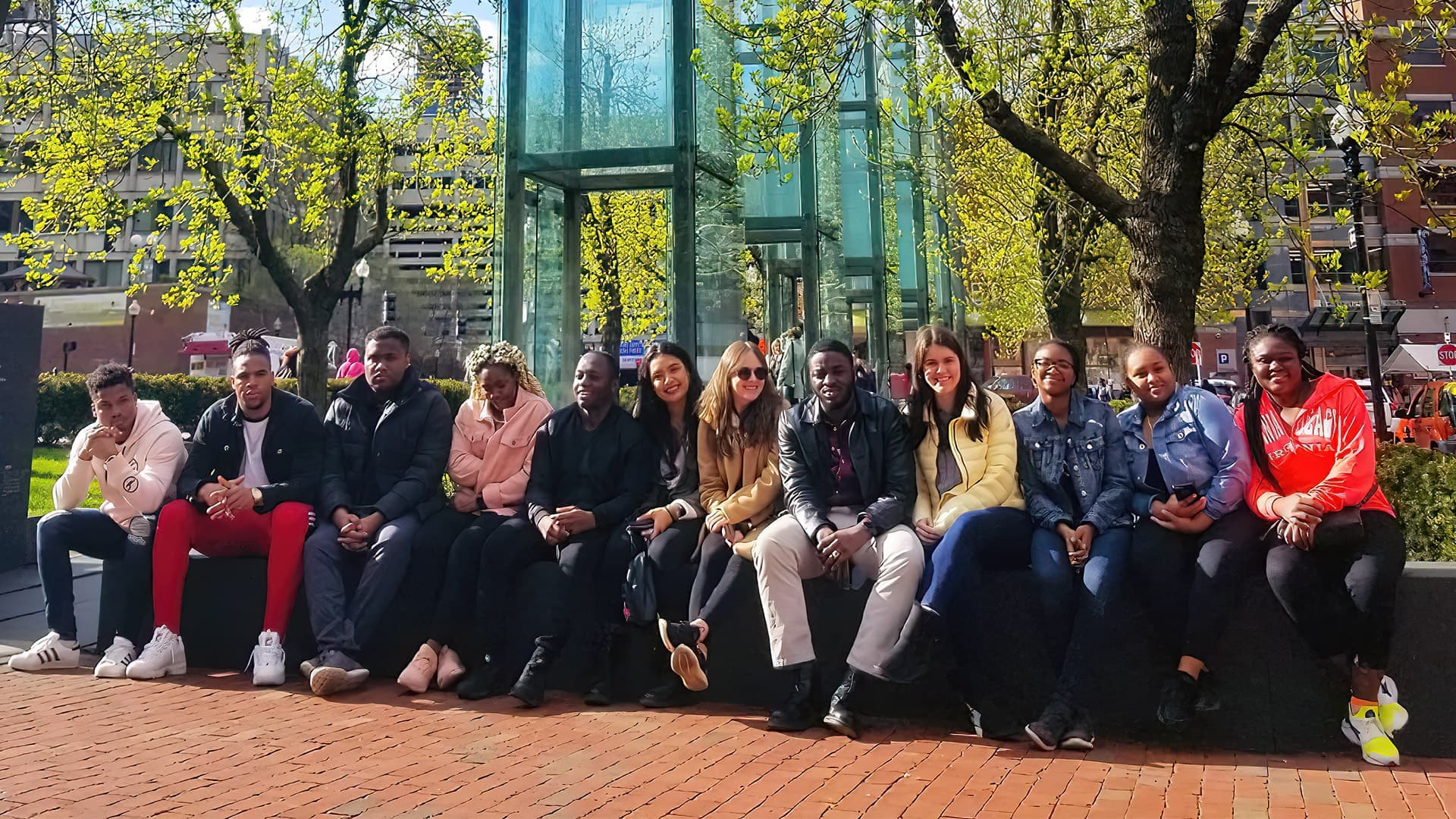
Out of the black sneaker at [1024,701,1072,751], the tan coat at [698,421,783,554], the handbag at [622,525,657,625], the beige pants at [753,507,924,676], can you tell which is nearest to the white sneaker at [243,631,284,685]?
the handbag at [622,525,657,625]

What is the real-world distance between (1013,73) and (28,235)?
48.9 ft

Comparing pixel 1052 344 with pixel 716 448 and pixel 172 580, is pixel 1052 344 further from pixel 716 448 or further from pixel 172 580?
pixel 172 580

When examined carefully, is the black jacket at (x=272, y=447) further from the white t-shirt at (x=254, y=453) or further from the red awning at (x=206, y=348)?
the red awning at (x=206, y=348)

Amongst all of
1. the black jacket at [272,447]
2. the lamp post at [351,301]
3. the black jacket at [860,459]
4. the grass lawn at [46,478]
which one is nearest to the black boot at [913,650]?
the black jacket at [860,459]

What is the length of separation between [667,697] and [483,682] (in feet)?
3.02

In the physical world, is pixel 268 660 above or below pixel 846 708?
above

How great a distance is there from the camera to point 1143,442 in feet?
15.2

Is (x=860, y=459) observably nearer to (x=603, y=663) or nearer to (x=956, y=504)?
(x=956, y=504)

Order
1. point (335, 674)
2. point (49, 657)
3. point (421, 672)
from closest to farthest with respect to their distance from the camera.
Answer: point (335, 674) → point (421, 672) → point (49, 657)

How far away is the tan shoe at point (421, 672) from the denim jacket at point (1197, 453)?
3448mm

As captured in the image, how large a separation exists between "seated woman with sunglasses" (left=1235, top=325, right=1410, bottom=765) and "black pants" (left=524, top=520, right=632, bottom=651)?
2.90 metres

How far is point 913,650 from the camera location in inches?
166

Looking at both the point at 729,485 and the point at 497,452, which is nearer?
the point at 729,485

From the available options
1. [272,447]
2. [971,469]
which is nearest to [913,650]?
[971,469]
